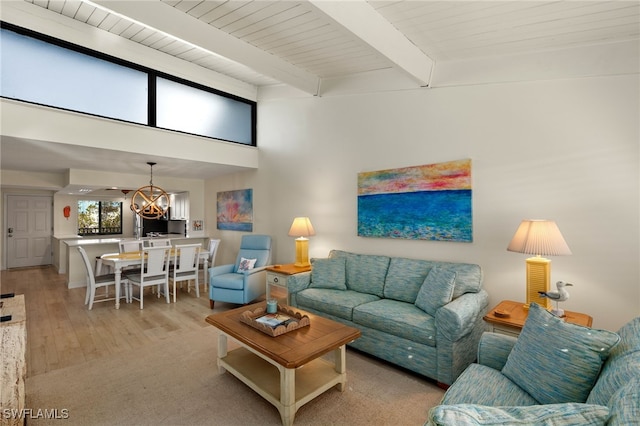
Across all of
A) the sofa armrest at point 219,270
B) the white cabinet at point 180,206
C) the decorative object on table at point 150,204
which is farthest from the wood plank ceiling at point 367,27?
the white cabinet at point 180,206

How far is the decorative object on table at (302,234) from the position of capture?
4305 mm

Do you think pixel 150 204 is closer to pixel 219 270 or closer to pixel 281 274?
pixel 219 270

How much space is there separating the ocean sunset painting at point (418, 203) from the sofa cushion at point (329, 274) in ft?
1.77

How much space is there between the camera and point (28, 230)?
8.06m

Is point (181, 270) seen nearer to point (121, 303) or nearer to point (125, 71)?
point (121, 303)

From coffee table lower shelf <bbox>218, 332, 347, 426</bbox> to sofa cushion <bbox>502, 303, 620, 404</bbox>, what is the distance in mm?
1184

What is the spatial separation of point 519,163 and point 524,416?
2612 millimetres

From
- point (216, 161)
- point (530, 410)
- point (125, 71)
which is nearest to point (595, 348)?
point (530, 410)

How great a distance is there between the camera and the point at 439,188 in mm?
3346

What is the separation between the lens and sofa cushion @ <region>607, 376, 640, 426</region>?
32.3 inches

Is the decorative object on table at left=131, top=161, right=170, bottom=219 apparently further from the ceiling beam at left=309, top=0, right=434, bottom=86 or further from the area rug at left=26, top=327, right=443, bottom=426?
the ceiling beam at left=309, top=0, right=434, bottom=86

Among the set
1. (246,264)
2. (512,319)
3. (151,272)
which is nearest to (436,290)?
(512,319)

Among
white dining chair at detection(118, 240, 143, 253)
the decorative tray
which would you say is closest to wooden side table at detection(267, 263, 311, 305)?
the decorative tray

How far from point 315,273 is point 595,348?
2.70 m
